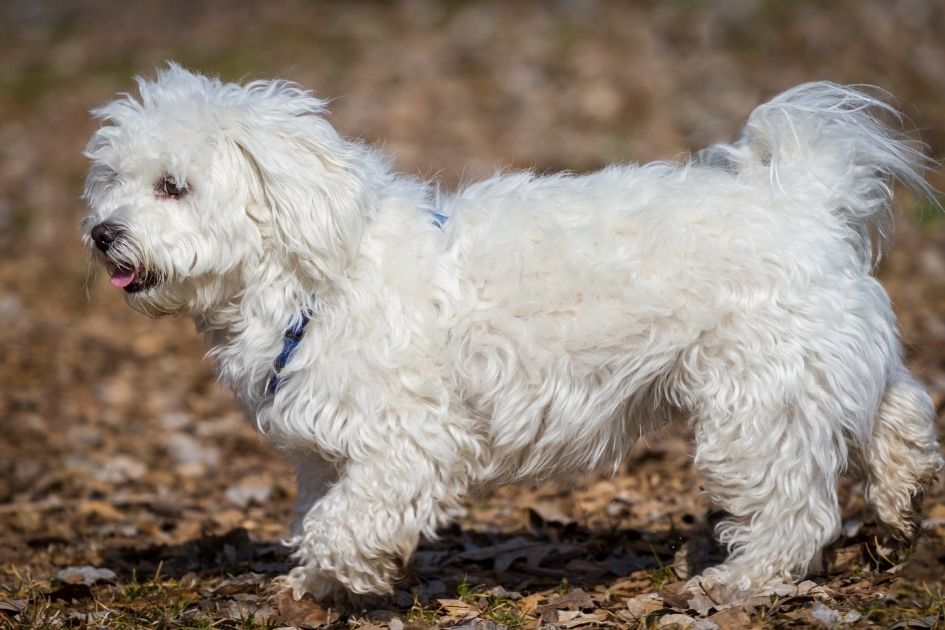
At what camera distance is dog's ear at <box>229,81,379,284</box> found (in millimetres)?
3723

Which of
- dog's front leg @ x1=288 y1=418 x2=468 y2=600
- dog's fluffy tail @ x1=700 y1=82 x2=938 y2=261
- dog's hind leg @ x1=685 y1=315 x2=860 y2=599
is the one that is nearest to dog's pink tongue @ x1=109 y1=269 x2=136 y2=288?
dog's front leg @ x1=288 y1=418 x2=468 y2=600

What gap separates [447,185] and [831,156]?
5.58m

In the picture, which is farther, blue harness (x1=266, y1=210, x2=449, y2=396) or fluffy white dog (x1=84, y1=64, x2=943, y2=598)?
blue harness (x1=266, y1=210, x2=449, y2=396)

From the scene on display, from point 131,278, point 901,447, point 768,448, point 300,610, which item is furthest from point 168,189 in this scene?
point 901,447

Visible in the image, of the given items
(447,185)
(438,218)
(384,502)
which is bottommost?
(384,502)

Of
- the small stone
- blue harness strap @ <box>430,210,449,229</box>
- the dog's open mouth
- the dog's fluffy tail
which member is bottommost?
the small stone

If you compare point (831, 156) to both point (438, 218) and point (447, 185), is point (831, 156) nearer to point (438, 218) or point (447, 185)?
point (438, 218)

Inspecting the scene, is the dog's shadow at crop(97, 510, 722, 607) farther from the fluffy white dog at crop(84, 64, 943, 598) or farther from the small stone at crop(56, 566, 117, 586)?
the fluffy white dog at crop(84, 64, 943, 598)

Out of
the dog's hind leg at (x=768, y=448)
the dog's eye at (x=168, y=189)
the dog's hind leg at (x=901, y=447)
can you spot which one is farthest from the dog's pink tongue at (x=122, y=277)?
the dog's hind leg at (x=901, y=447)

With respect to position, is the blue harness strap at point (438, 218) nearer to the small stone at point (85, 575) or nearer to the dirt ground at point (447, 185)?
the dirt ground at point (447, 185)

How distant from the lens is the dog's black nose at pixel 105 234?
3.72 m

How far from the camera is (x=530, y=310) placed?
372cm

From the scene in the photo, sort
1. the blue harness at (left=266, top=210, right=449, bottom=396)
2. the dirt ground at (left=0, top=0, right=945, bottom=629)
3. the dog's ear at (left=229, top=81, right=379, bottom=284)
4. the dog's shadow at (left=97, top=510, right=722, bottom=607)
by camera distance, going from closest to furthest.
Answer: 1. the dog's ear at (left=229, top=81, right=379, bottom=284)
2. the blue harness at (left=266, top=210, right=449, bottom=396)
3. the dirt ground at (left=0, top=0, right=945, bottom=629)
4. the dog's shadow at (left=97, top=510, right=722, bottom=607)

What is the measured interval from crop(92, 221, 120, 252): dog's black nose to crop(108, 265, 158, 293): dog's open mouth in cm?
10
